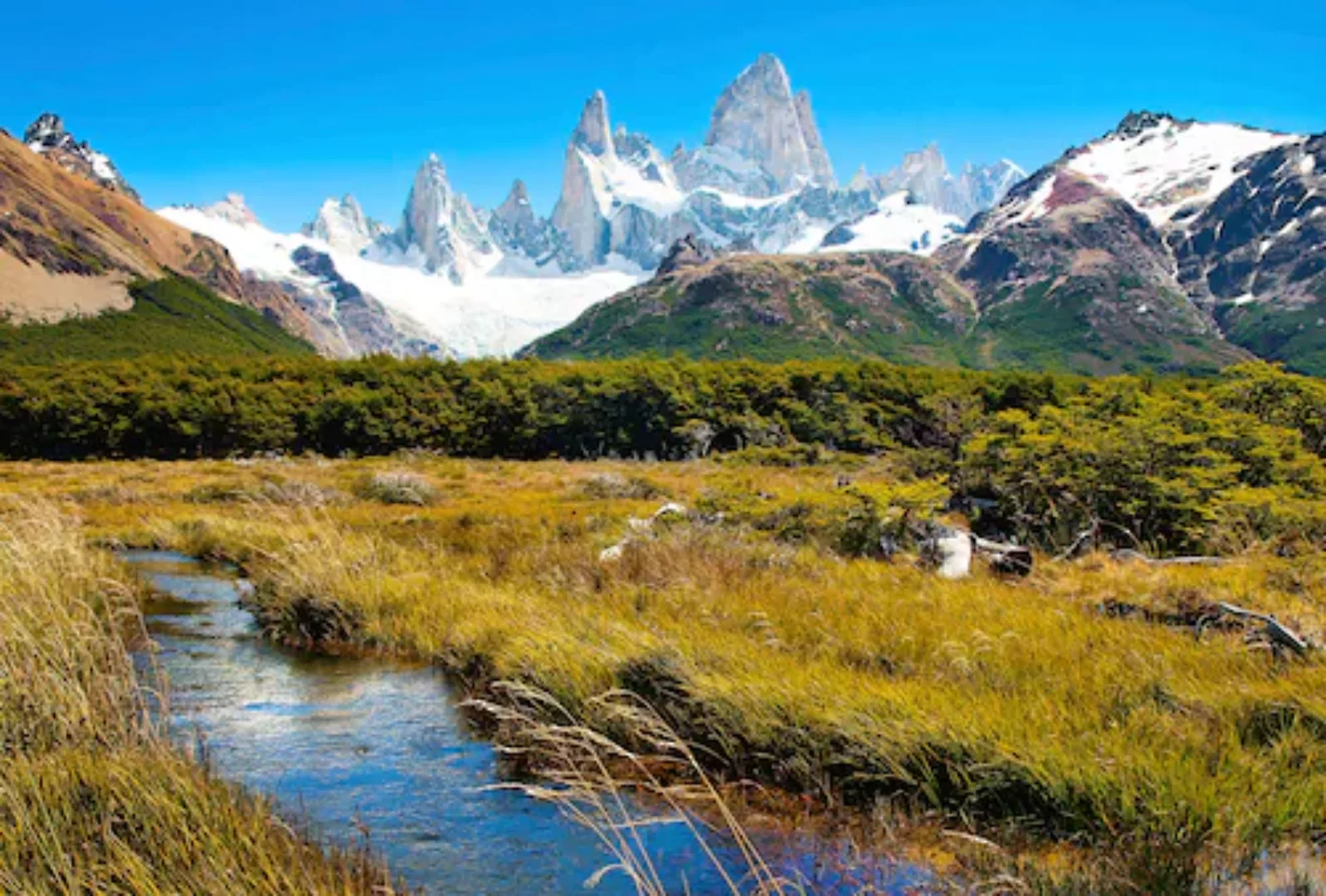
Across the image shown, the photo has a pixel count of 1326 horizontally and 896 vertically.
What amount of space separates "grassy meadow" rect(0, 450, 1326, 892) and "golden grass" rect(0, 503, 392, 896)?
0.05 meters

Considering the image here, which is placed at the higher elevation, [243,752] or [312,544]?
[312,544]

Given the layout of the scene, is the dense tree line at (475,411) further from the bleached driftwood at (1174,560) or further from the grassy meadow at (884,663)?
the bleached driftwood at (1174,560)

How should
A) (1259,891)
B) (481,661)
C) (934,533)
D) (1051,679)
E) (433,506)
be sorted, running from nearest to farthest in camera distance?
(1259,891) → (1051,679) → (481,661) → (934,533) → (433,506)

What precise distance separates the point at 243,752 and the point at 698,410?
221 ft

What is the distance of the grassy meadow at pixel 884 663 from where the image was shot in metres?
5.72

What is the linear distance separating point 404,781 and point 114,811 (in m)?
2.74

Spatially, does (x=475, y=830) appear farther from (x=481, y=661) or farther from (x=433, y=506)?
(x=433, y=506)

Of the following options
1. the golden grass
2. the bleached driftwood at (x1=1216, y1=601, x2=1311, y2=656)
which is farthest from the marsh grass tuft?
the bleached driftwood at (x1=1216, y1=601, x2=1311, y2=656)

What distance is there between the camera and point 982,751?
6.53m

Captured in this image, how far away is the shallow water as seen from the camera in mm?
6000

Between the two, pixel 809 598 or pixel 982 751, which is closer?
pixel 982 751

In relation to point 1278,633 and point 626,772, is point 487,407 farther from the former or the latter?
point 1278,633

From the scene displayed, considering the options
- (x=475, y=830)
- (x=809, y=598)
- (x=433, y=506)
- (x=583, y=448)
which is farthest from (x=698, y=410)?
(x=475, y=830)

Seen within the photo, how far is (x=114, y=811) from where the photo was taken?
524 cm
